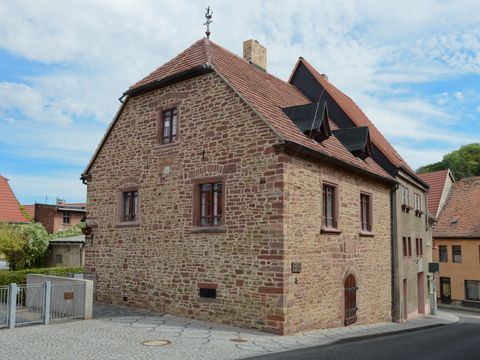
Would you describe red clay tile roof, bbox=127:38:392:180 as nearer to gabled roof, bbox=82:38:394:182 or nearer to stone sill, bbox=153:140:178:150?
gabled roof, bbox=82:38:394:182

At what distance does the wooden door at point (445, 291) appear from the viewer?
34.6 m

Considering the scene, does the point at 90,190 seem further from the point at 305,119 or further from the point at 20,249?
the point at 20,249

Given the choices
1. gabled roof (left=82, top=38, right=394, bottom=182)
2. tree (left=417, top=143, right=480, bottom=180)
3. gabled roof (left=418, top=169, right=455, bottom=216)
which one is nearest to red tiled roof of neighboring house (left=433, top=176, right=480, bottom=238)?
gabled roof (left=418, top=169, right=455, bottom=216)

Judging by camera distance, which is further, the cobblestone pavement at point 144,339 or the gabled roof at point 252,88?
the gabled roof at point 252,88

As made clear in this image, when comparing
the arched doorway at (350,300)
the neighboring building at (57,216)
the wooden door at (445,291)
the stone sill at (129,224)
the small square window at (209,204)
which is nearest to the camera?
the small square window at (209,204)

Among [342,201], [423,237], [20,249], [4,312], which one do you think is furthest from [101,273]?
[423,237]

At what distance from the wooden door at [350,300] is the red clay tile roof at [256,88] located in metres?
3.88

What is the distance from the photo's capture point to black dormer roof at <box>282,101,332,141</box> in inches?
554

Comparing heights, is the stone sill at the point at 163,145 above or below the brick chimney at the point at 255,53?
below

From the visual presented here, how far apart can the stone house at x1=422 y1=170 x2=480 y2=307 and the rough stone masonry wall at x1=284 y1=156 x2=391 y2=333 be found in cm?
1783

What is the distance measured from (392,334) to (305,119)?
735cm

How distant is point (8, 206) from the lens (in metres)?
33.9

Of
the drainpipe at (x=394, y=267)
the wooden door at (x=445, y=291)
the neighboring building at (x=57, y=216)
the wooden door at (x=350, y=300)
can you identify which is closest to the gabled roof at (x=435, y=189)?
the wooden door at (x=445, y=291)

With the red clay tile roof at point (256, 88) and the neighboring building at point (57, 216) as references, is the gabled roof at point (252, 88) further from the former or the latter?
the neighboring building at point (57, 216)
